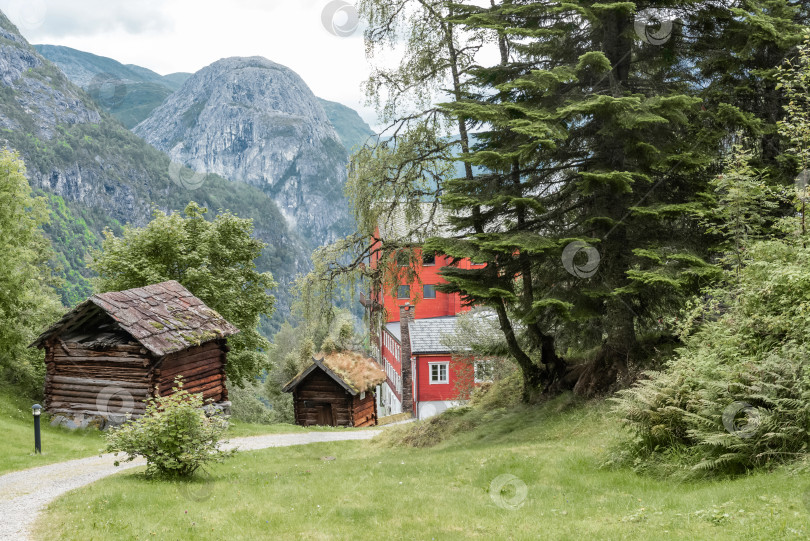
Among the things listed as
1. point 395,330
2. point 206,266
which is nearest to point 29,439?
point 206,266

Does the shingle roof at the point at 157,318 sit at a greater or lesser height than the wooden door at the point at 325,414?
greater

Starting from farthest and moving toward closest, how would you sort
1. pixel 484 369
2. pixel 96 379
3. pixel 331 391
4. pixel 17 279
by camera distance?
1. pixel 331 391
2. pixel 484 369
3. pixel 17 279
4. pixel 96 379

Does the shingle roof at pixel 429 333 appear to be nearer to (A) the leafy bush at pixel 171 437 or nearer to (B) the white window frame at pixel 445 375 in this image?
(B) the white window frame at pixel 445 375

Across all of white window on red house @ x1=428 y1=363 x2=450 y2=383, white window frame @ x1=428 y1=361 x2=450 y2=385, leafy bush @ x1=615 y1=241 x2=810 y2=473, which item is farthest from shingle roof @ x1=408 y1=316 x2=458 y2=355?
leafy bush @ x1=615 y1=241 x2=810 y2=473

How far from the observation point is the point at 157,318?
2139cm

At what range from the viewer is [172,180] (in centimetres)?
19262

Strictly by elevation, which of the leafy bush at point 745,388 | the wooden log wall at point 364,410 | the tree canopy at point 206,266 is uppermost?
the tree canopy at point 206,266

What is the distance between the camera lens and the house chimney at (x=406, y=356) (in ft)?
125

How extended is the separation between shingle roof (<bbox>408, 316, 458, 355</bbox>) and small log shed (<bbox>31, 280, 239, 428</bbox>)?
17.2m

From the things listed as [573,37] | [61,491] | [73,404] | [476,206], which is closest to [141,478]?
[61,491]

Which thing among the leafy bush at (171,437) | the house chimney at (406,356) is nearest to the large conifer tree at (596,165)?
the leafy bush at (171,437)

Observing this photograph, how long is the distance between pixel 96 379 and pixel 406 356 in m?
20.7

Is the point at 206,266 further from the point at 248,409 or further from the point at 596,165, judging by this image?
the point at 596,165

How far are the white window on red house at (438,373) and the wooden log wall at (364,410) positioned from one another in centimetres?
389
